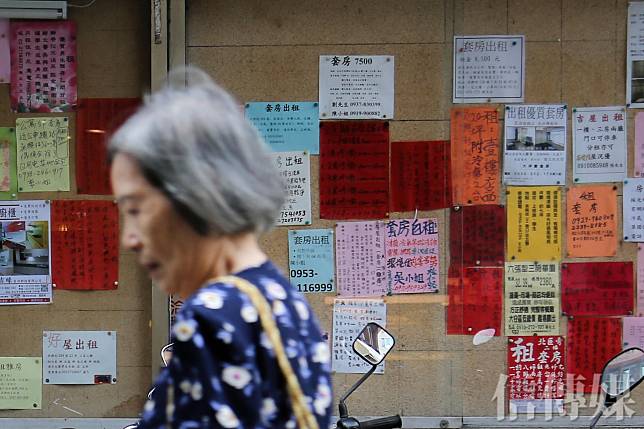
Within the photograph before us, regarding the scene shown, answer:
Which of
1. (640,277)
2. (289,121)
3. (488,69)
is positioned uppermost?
(488,69)

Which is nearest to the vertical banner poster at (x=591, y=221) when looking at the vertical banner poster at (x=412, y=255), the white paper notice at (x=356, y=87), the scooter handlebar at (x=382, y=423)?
the vertical banner poster at (x=412, y=255)

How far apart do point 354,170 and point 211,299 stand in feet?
10.3

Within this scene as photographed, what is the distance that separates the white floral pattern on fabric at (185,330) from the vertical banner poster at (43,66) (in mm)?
3464

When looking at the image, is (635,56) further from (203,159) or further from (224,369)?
(224,369)

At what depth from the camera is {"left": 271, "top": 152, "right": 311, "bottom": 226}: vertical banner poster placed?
14.6ft

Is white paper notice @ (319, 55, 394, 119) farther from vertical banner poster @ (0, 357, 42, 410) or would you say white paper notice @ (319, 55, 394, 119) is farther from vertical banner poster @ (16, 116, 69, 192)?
vertical banner poster @ (0, 357, 42, 410)

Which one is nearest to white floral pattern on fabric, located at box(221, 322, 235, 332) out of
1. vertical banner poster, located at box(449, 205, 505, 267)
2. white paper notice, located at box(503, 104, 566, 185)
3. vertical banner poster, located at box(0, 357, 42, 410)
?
vertical banner poster, located at box(449, 205, 505, 267)

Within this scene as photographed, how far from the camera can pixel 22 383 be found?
4.59 metres

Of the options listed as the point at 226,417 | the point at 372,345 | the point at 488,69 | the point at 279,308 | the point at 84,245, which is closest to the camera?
the point at 226,417

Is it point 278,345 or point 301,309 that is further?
point 301,309

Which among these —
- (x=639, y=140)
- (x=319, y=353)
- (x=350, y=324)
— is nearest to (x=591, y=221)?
(x=639, y=140)

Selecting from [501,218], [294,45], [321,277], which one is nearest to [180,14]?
[294,45]

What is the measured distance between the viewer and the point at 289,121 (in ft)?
14.6

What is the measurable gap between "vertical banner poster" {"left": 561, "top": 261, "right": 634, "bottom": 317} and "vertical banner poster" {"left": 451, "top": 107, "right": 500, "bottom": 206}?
2.06ft
